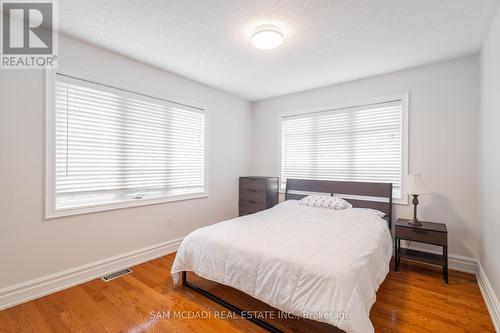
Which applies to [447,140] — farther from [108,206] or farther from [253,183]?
[108,206]

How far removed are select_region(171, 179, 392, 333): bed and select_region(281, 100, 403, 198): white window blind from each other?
2.45 ft

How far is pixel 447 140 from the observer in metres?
2.79

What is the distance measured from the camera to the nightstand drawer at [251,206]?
12.9 feet

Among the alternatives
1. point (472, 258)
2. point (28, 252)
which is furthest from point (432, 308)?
point (28, 252)

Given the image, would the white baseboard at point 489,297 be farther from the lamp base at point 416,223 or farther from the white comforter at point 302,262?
the white comforter at point 302,262

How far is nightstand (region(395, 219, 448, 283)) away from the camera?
7.97 feet

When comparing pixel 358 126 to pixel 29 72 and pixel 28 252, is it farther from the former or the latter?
pixel 28 252

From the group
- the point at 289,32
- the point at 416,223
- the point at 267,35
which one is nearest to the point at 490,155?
the point at 416,223

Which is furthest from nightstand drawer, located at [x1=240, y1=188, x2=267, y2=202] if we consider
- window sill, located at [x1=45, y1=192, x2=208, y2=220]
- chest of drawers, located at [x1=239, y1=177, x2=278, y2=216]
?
window sill, located at [x1=45, y1=192, x2=208, y2=220]

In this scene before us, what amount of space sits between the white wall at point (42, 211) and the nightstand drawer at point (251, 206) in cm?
88

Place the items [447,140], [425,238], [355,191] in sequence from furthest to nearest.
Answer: [355,191] < [447,140] < [425,238]

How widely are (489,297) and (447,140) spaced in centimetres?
166

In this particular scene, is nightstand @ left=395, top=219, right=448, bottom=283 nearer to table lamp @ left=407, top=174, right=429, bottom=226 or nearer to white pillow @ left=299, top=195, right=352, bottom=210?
table lamp @ left=407, top=174, right=429, bottom=226

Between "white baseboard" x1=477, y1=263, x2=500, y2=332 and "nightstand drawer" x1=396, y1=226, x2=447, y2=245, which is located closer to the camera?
"white baseboard" x1=477, y1=263, x2=500, y2=332
